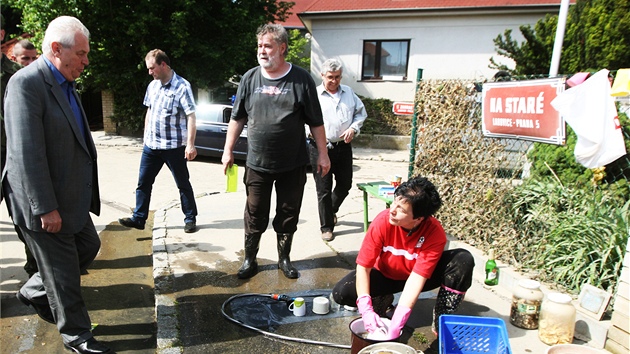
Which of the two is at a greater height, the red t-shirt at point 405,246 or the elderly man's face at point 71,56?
the elderly man's face at point 71,56

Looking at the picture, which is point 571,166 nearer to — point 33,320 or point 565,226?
point 565,226

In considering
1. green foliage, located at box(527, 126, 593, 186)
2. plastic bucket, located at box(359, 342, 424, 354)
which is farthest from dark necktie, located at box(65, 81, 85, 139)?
green foliage, located at box(527, 126, 593, 186)

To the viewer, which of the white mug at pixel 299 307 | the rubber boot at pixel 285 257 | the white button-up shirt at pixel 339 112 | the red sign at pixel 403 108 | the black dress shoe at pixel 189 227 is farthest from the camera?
the red sign at pixel 403 108

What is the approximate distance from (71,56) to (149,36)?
12.3 meters

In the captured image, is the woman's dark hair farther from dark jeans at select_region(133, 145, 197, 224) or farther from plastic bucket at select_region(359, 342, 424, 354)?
dark jeans at select_region(133, 145, 197, 224)

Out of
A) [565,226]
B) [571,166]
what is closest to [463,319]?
[565,226]

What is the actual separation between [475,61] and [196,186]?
440 inches

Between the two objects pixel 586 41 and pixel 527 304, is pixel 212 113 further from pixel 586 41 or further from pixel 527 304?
pixel 527 304

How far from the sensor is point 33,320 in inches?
135

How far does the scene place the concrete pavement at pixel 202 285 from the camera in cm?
309

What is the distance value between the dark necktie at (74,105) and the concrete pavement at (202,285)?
146 cm

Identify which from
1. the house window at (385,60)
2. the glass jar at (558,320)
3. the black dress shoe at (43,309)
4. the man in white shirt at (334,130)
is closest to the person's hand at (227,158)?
the man in white shirt at (334,130)

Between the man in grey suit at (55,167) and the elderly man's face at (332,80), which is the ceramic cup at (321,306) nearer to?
the man in grey suit at (55,167)

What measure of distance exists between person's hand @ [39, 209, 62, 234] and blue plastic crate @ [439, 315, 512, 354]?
231 centimetres
